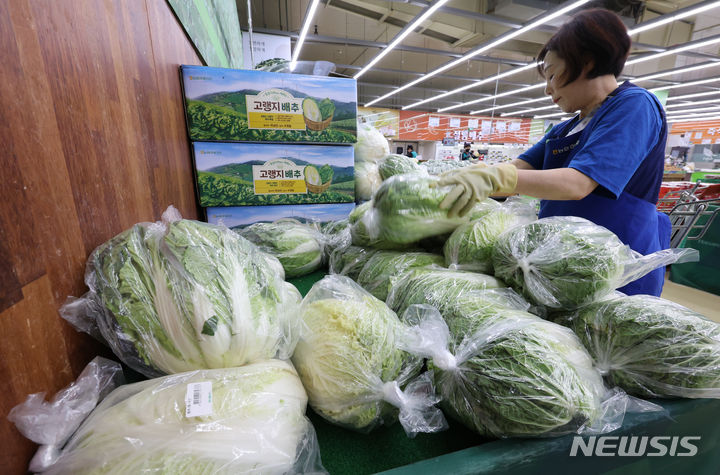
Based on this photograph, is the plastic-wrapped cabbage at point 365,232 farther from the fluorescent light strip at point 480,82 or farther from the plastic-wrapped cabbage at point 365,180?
the fluorescent light strip at point 480,82

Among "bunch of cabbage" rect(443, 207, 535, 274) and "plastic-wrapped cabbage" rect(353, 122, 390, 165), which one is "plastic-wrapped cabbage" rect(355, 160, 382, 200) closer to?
"plastic-wrapped cabbage" rect(353, 122, 390, 165)

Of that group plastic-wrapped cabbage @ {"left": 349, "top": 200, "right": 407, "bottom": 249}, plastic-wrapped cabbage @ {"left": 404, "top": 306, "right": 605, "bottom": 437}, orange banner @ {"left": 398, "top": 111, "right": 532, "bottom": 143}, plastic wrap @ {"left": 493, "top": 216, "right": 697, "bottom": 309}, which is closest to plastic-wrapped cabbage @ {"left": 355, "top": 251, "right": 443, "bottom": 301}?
plastic-wrapped cabbage @ {"left": 349, "top": 200, "right": 407, "bottom": 249}

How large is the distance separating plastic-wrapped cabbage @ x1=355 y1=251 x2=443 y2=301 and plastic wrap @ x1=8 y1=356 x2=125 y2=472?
927 mm

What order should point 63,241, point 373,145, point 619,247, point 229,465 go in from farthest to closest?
point 373,145 < point 619,247 < point 63,241 < point 229,465

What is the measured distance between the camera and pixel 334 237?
6.68 feet

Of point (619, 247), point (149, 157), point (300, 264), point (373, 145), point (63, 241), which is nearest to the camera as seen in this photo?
point (63, 241)

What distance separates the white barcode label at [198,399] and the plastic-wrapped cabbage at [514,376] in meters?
0.50

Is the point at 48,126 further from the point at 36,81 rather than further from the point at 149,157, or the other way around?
the point at 149,157

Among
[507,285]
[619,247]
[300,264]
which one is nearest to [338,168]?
[300,264]

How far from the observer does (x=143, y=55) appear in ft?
4.13

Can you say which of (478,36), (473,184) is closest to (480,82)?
(478,36)

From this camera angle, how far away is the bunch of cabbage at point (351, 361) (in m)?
0.73

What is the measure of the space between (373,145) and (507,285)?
192cm

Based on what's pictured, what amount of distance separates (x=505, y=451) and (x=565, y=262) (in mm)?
537
